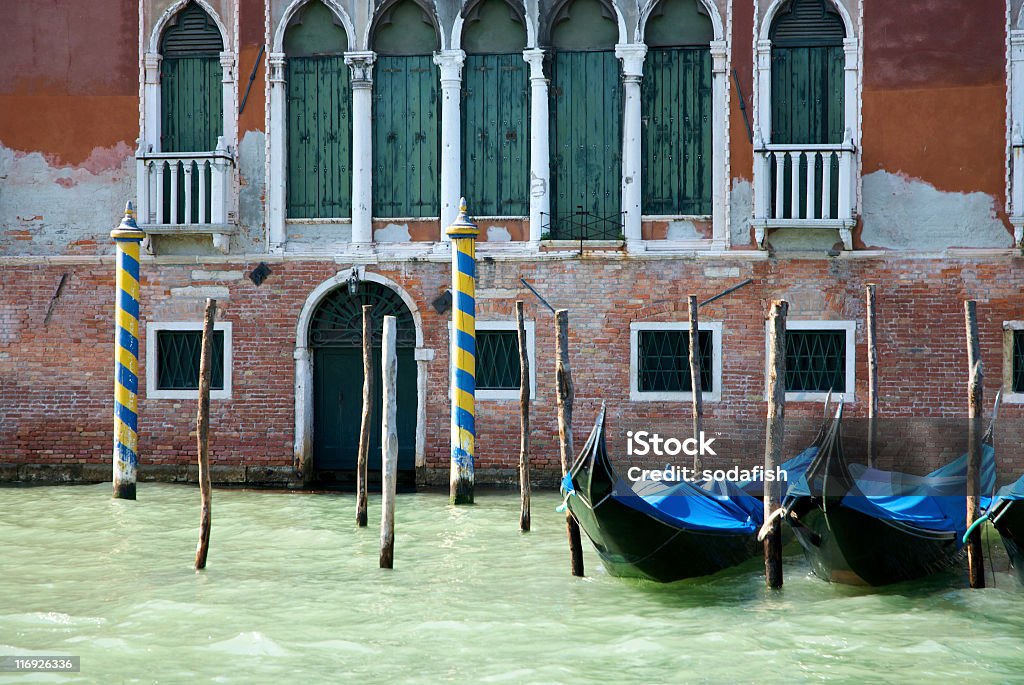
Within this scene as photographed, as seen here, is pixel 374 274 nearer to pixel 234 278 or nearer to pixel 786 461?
pixel 234 278

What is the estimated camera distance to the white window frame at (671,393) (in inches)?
392

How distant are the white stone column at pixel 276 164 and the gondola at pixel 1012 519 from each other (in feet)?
20.3

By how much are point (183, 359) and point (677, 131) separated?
4684mm

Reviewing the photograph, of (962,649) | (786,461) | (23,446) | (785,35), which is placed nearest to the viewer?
(962,649)

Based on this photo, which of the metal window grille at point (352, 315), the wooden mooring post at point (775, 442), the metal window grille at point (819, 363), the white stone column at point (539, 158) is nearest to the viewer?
the wooden mooring post at point (775, 442)

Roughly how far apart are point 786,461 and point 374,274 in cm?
377

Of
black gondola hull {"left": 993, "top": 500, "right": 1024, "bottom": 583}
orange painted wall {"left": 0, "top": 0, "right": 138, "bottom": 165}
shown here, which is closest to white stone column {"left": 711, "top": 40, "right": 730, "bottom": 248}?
black gondola hull {"left": 993, "top": 500, "right": 1024, "bottom": 583}

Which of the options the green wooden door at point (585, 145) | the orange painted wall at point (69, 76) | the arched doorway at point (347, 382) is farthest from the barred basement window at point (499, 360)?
the orange painted wall at point (69, 76)

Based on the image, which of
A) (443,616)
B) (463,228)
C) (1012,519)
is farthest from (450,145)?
(1012,519)

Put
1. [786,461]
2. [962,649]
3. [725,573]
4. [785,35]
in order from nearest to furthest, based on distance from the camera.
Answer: [962,649], [725,573], [786,461], [785,35]

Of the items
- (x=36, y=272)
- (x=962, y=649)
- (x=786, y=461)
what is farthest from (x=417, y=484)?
(x=962, y=649)

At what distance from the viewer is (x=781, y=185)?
9.71 metres

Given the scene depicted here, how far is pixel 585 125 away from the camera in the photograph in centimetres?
1023

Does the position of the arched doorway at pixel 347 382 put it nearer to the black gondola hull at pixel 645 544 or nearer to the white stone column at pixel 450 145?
the white stone column at pixel 450 145
